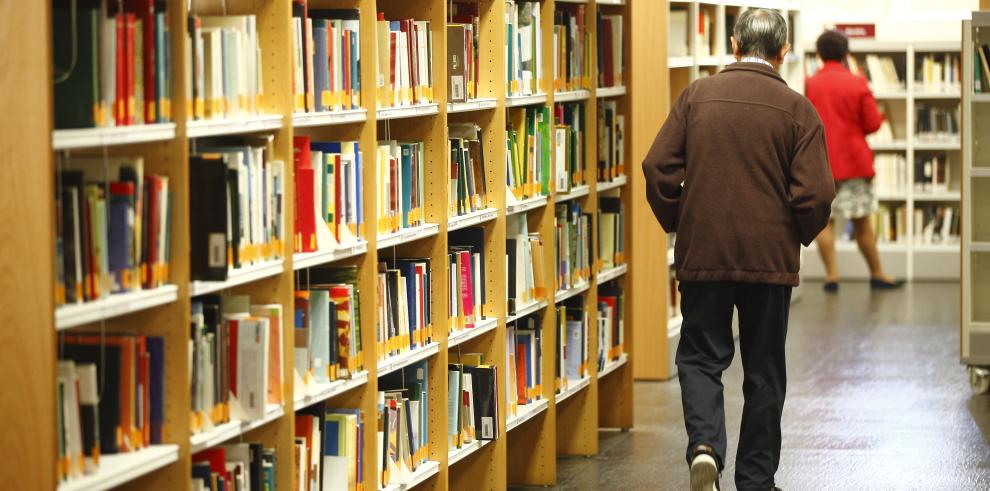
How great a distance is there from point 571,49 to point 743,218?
4.73ft

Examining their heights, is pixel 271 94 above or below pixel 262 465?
above

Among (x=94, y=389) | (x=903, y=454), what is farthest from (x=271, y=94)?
(x=903, y=454)

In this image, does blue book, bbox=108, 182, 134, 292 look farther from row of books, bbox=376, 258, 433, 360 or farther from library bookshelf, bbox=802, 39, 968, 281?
library bookshelf, bbox=802, 39, 968, 281

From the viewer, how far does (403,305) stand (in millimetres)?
4453

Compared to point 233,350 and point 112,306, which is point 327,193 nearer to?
point 233,350

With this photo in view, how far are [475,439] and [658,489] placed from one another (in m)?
0.86

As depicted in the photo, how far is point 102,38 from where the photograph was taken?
300 cm

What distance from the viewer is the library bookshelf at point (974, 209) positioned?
6973mm

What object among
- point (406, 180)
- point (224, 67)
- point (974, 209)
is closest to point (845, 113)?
point (974, 209)

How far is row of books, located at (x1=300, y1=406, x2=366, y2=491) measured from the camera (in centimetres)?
387

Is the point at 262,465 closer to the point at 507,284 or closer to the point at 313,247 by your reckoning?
the point at 313,247

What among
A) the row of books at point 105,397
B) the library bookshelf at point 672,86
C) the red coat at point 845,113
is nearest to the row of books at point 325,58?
the row of books at point 105,397

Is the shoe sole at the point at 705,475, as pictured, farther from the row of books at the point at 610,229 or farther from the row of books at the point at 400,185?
the row of books at the point at 610,229

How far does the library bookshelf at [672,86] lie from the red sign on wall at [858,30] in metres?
3.32
